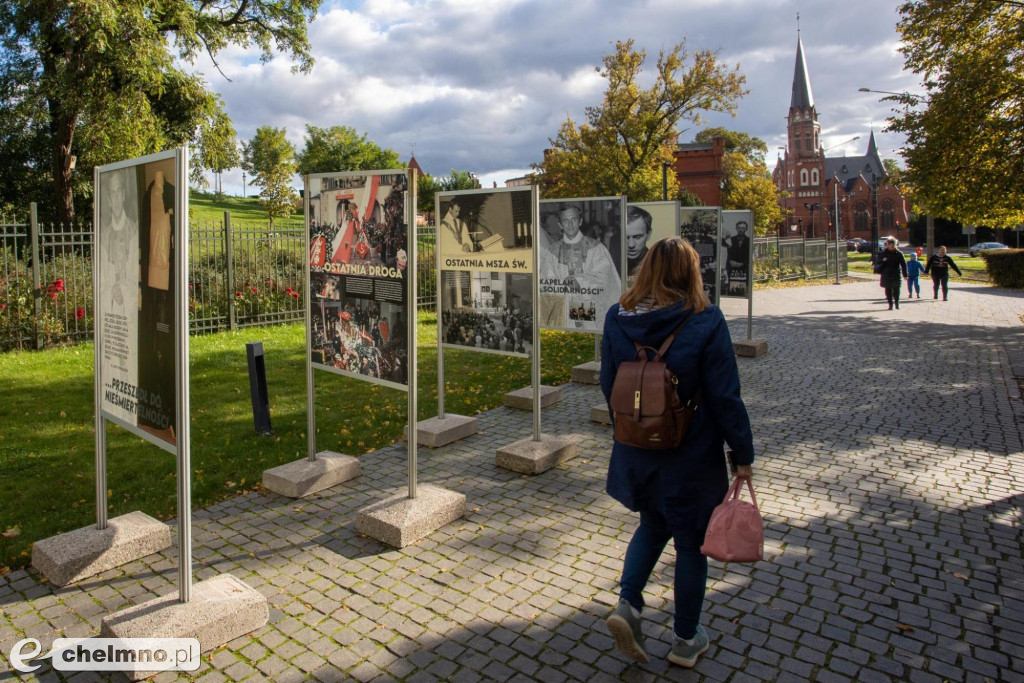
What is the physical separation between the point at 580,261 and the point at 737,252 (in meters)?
6.37

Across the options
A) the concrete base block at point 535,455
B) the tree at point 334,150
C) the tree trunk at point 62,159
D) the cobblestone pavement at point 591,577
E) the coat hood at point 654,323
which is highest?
the tree at point 334,150

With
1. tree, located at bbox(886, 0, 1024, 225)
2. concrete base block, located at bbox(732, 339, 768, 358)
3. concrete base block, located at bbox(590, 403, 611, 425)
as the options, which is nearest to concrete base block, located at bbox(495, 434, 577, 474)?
concrete base block, located at bbox(590, 403, 611, 425)

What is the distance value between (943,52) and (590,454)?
16021 millimetres

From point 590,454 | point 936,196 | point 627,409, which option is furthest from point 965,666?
point 936,196

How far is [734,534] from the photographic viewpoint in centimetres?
310

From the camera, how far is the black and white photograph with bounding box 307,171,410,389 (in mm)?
5203

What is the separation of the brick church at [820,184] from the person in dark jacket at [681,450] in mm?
106653

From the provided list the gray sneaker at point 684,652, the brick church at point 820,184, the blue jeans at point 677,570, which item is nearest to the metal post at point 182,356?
the blue jeans at point 677,570

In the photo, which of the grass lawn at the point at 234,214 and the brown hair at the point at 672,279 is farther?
the grass lawn at the point at 234,214

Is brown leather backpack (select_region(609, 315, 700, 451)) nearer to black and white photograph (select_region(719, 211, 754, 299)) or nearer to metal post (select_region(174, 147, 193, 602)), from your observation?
metal post (select_region(174, 147, 193, 602))

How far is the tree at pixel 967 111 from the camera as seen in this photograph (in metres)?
15.4

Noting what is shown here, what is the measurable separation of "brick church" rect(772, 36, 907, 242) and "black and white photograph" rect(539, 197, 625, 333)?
101923 millimetres

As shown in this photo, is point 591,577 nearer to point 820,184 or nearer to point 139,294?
point 139,294

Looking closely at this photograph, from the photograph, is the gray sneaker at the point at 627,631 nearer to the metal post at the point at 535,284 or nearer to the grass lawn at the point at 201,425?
the metal post at the point at 535,284
